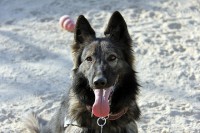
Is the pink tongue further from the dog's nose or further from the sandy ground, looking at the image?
the sandy ground

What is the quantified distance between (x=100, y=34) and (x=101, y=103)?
3.30 m

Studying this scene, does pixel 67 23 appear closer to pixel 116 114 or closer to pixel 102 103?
pixel 116 114

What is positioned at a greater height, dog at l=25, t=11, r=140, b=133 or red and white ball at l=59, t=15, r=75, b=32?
red and white ball at l=59, t=15, r=75, b=32

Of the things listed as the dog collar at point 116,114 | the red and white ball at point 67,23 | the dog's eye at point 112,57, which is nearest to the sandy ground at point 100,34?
the red and white ball at point 67,23

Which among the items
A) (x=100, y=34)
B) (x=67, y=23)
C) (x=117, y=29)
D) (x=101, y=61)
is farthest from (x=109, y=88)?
(x=67, y=23)

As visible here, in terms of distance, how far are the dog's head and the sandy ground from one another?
124 centimetres

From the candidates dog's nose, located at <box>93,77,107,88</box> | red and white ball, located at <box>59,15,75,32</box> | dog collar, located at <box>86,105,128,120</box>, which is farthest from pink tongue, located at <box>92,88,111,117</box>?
red and white ball, located at <box>59,15,75,32</box>

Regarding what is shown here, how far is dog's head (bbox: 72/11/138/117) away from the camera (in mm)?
4422

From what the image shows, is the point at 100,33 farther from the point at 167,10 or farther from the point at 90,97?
the point at 90,97

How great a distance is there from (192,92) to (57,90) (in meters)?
1.85

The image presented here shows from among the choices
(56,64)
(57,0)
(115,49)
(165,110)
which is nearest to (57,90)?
(56,64)

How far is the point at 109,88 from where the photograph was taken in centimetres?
447

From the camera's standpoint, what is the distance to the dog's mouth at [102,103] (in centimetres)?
440

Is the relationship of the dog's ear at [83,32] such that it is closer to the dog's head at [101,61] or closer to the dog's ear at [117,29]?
the dog's head at [101,61]
